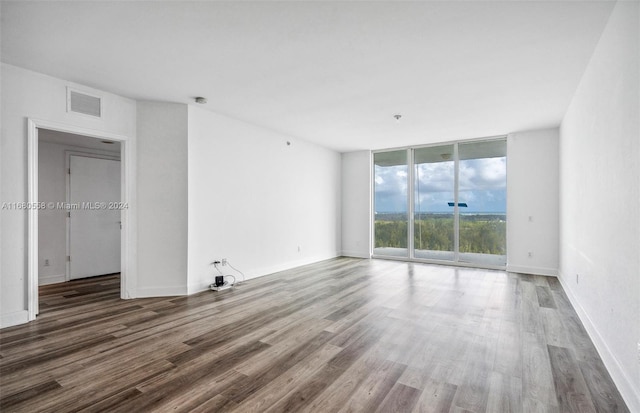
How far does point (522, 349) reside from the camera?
259 cm

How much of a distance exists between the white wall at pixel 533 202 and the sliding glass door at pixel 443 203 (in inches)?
9.4

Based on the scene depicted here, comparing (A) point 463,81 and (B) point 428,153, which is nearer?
(A) point 463,81

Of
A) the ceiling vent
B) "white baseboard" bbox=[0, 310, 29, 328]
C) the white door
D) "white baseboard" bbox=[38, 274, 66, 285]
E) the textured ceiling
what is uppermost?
the textured ceiling

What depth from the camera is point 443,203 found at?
6680 mm

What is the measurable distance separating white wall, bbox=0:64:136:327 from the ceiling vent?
0.44 feet

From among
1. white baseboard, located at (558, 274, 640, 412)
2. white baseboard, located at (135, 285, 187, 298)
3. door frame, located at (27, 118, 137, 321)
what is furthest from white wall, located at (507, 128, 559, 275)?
door frame, located at (27, 118, 137, 321)

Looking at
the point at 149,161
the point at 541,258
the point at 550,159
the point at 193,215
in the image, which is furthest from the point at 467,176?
the point at 149,161

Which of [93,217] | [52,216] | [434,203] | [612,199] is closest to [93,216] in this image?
[93,217]

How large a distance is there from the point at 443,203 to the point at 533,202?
1622 millimetres

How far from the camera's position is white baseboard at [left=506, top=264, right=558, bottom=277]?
543 cm

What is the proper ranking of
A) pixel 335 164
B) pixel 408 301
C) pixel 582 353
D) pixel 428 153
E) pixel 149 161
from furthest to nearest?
pixel 335 164, pixel 428 153, pixel 149 161, pixel 408 301, pixel 582 353

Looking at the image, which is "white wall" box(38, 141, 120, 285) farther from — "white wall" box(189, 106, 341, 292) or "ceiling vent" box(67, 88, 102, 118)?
"white wall" box(189, 106, 341, 292)

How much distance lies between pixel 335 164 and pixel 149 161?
14.6 ft

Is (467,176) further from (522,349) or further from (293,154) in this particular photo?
(522,349)
